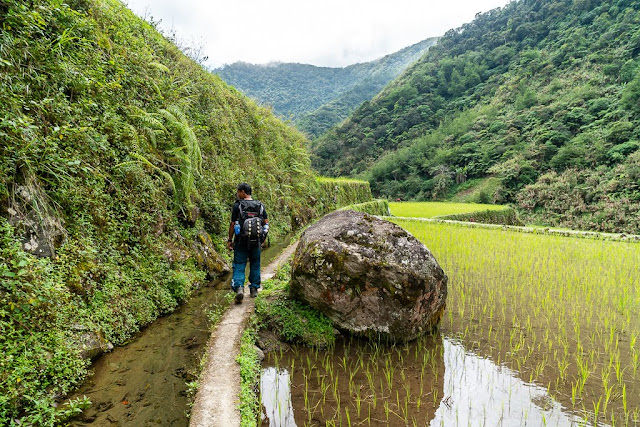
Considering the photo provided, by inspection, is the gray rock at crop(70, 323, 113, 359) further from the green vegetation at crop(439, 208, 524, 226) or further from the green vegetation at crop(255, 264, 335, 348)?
the green vegetation at crop(439, 208, 524, 226)

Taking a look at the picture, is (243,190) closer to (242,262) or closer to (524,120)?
(242,262)

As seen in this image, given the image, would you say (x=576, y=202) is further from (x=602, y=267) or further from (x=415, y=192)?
(x=602, y=267)

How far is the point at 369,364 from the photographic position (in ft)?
13.3

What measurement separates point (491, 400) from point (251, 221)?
13.0 feet

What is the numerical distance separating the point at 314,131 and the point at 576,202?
52.6 metres

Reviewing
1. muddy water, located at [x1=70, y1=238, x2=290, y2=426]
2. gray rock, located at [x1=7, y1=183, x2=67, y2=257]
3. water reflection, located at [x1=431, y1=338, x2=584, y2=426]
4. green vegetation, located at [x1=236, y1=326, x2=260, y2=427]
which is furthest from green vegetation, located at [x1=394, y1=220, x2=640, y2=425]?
gray rock, located at [x1=7, y1=183, x2=67, y2=257]

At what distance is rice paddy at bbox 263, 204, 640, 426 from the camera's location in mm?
3109

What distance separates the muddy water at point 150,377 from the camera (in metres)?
2.92

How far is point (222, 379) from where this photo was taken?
3.35 metres

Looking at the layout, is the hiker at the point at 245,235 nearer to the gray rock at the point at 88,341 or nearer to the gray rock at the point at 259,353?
the gray rock at the point at 259,353

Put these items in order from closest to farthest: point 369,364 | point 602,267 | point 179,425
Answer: point 179,425 → point 369,364 → point 602,267

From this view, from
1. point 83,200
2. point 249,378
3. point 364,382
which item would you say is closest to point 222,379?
point 249,378

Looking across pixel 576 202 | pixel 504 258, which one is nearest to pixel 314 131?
pixel 576 202

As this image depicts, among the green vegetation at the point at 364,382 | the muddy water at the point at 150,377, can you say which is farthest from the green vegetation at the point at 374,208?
the muddy water at the point at 150,377
